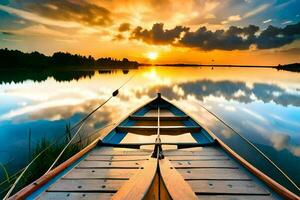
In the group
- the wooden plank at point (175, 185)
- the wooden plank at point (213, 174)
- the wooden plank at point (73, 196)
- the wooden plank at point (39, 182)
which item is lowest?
the wooden plank at point (73, 196)

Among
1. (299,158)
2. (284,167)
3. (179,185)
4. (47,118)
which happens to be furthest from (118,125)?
(47,118)

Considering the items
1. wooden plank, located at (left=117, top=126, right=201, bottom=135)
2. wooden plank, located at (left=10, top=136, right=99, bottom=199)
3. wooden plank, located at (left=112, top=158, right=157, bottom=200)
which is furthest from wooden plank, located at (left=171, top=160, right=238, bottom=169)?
wooden plank, located at (left=117, top=126, right=201, bottom=135)

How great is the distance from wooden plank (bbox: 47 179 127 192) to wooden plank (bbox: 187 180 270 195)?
131 cm

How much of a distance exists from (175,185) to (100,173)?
1930mm

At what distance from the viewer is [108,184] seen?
400cm

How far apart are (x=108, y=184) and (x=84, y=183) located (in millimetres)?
426

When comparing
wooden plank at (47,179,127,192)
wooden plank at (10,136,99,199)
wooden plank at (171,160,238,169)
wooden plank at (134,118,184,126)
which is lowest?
wooden plank at (134,118,184,126)

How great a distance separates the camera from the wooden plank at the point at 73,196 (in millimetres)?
3598

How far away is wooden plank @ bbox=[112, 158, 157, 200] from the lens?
108 inches

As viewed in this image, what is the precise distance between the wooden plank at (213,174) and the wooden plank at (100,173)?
98 cm

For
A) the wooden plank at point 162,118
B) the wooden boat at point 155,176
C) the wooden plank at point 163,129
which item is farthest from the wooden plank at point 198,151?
the wooden plank at point 162,118

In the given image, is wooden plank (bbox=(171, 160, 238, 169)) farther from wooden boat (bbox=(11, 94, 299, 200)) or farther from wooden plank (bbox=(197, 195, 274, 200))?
wooden plank (bbox=(197, 195, 274, 200))

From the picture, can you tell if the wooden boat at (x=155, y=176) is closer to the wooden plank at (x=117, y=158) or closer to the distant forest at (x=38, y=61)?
the wooden plank at (x=117, y=158)

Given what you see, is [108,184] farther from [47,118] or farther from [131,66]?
[131,66]
